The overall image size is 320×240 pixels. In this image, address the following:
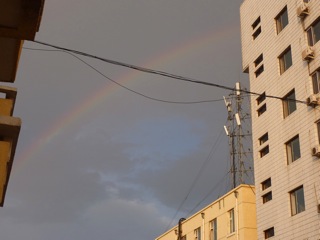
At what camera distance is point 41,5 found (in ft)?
20.3

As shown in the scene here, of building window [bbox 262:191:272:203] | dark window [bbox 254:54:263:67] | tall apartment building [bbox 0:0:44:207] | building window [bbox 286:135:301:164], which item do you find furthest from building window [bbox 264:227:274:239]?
tall apartment building [bbox 0:0:44:207]

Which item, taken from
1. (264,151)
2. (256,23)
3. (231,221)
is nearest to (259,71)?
(256,23)

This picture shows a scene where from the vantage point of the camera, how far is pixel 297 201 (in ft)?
97.1

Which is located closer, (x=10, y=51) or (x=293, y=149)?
(x=10, y=51)

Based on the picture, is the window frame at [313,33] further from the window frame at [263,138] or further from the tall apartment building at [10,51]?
the tall apartment building at [10,51]

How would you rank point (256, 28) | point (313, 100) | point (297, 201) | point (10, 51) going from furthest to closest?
point (256, 28) < point (297, 201) < point (313, 100) < point (10, 51)

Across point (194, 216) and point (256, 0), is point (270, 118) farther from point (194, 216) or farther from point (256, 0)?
point (194, 216)

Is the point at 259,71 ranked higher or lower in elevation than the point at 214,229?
higher

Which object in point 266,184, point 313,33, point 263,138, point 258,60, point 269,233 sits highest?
point 258,60

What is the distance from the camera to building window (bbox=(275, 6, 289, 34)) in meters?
34.5

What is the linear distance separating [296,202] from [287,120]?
513 cm

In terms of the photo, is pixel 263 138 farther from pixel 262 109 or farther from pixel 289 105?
pixel 289 105

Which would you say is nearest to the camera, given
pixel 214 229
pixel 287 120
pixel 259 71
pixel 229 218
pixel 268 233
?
pixel 287 120

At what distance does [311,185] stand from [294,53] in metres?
8.72
